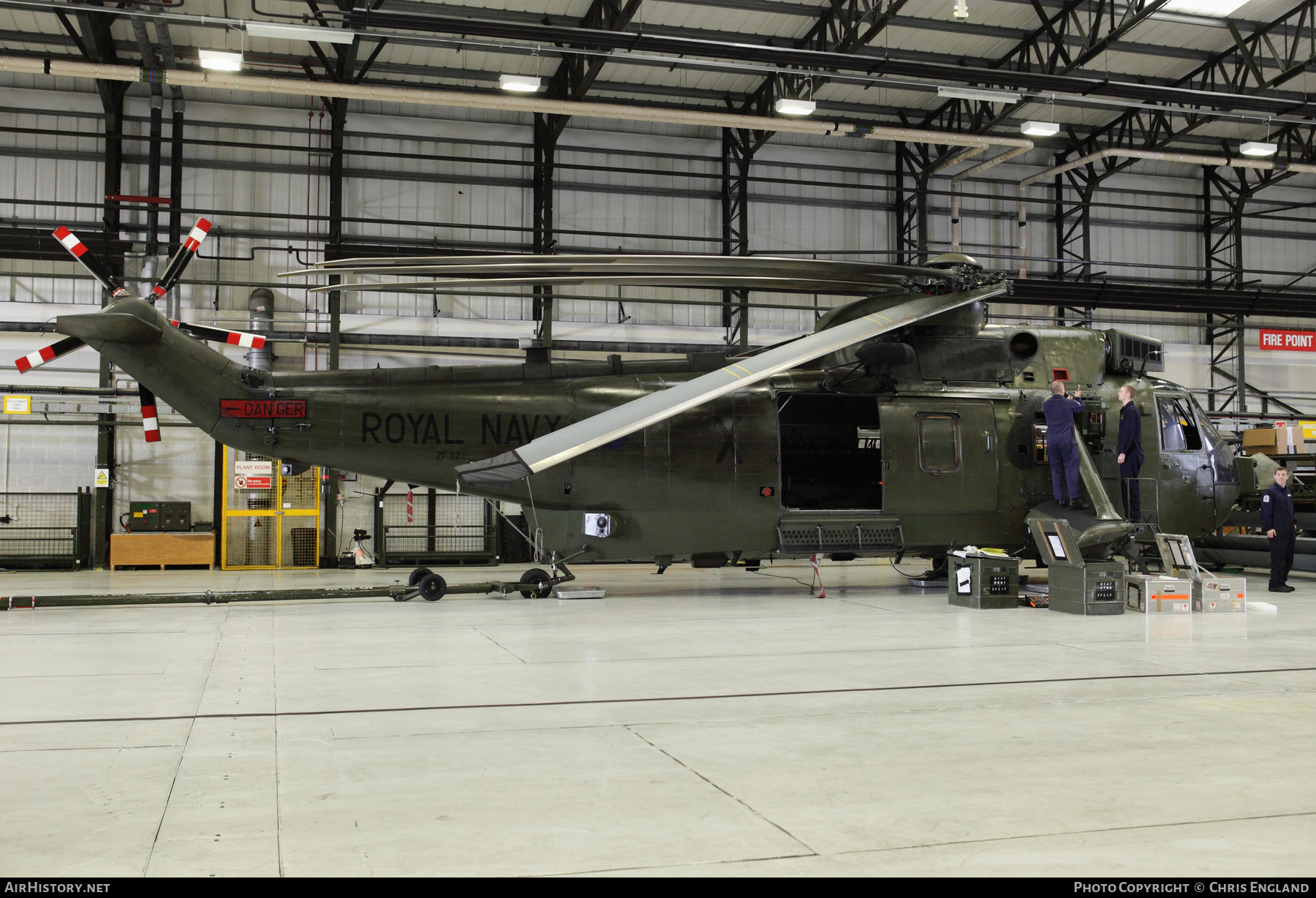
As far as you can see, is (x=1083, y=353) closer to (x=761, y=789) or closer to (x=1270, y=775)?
(x=1270, y=775)

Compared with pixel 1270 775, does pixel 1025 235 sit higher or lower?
higher

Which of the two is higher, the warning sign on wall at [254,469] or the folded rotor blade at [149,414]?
the folded rotor blade at [149,414]

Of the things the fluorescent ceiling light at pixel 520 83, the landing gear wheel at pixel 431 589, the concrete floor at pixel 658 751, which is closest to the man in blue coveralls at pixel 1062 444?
the concrete floor at pixel 658 751

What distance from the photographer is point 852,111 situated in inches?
864

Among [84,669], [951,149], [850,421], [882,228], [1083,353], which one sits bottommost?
[84,669]

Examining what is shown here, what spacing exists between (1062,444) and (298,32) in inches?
447

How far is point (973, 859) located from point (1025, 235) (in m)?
24.2

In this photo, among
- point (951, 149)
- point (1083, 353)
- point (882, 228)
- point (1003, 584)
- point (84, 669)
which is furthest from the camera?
point (882, 228)

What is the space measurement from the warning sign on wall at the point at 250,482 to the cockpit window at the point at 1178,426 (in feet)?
48.3

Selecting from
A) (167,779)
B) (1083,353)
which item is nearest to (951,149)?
(1083,353)

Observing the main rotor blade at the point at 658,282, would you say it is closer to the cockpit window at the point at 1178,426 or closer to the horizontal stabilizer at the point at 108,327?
the horizontal stabilizer at the point at 108,327

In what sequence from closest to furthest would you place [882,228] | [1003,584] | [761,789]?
[761,789]
[1003,584]
[882,228]

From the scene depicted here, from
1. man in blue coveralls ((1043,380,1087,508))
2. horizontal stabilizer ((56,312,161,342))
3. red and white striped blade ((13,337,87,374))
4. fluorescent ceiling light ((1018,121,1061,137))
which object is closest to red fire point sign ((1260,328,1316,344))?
fluorescent ceiling light ((1018,121,1061,137))

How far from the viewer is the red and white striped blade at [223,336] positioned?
33.3ft
